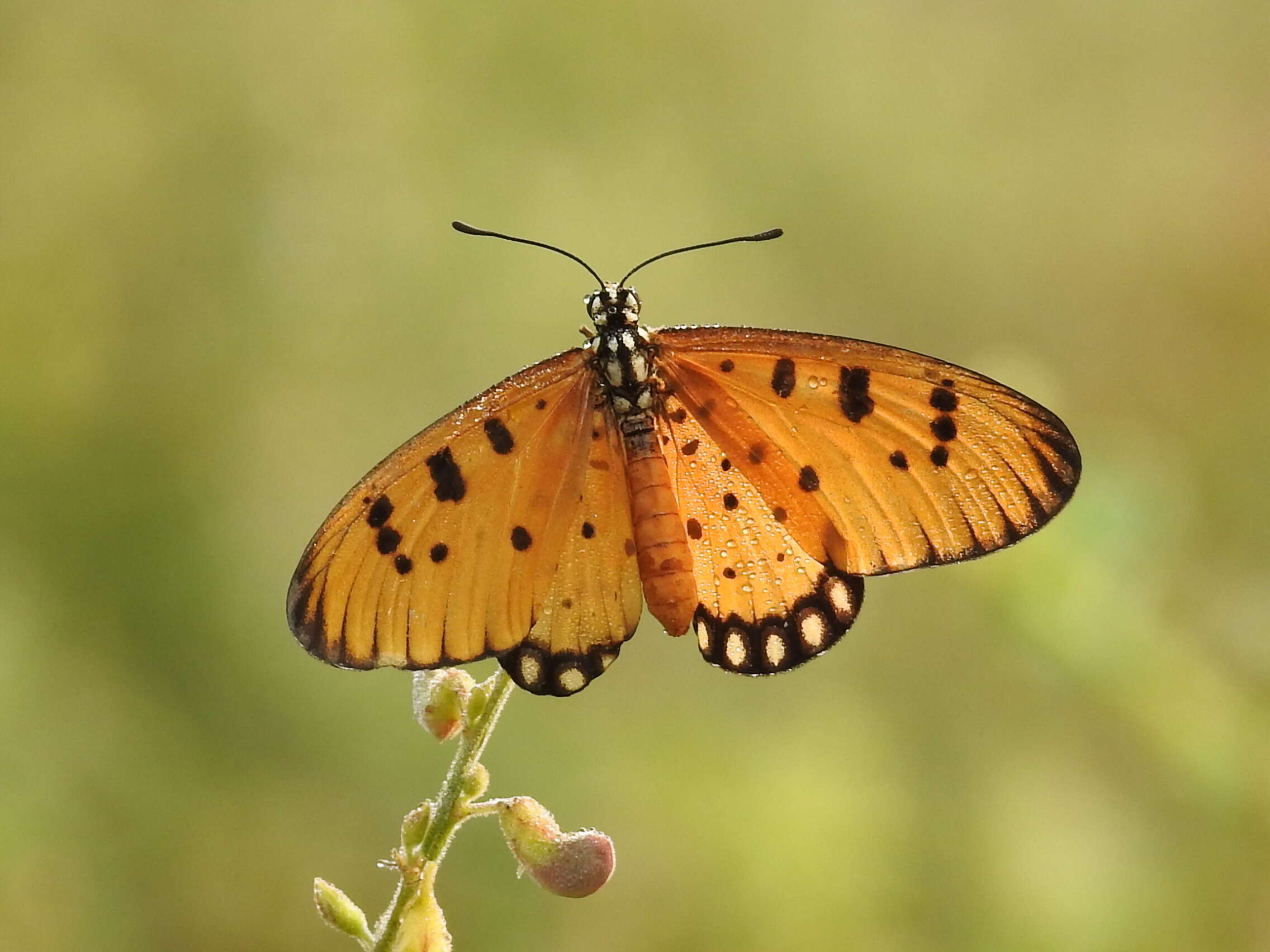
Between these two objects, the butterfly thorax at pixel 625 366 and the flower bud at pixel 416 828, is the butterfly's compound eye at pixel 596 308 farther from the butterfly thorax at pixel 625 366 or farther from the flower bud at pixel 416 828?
the flower bud at pixel 416 828

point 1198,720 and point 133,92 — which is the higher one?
point 133,92

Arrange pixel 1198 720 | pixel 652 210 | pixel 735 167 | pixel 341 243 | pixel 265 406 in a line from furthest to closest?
pixel 735 167 < pixel 652 210 < pixel 341 243 < pixel 265 406 < pixel 1198 720

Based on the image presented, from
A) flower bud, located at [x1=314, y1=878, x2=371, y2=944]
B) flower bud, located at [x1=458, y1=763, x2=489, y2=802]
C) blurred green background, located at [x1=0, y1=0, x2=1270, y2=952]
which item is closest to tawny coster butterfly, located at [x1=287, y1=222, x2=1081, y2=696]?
flower bud, located at [x1=458, y1=763, x2=489, y2=802]

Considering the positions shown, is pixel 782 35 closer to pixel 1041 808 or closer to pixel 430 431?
pixel 1041 808

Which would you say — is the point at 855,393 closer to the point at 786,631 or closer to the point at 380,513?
the point at 786,631

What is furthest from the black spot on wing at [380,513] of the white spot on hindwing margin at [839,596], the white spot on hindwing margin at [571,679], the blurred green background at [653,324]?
the blurred green background at [653,324]

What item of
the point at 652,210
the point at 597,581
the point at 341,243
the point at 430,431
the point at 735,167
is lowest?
the point at 597,581

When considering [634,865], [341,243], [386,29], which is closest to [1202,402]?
[634,865]

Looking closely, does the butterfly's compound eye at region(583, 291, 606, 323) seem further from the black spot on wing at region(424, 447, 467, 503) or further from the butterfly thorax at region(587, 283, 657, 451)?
the black spot on wing at region(424, 447, 467, 503)
